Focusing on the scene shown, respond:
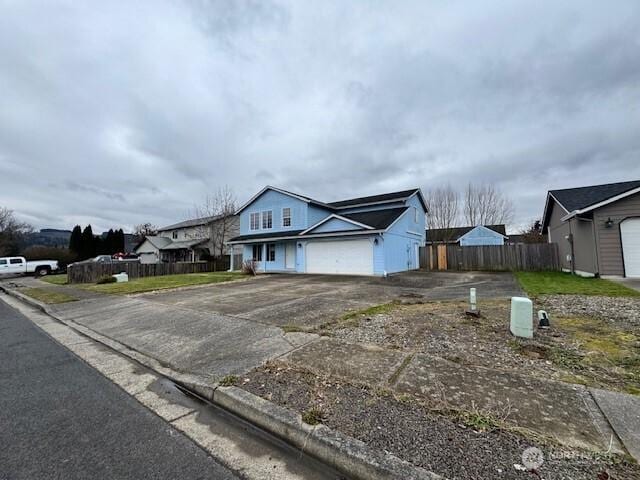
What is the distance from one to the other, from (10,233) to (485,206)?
6368 cm

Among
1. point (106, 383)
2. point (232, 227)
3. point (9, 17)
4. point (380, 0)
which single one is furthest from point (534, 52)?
point (232, 227)

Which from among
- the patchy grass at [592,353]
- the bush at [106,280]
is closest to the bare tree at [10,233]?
the bush at [106,280]

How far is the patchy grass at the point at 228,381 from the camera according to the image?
306cm

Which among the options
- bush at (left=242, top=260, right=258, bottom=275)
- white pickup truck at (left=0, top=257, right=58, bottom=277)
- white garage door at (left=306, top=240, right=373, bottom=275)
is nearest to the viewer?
white garage door at (left=306, top=240, right=373, bottom=275)

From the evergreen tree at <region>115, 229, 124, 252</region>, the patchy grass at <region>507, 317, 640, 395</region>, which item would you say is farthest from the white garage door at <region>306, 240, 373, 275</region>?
the evergreen tree at <region>115, 229, 124, 252</region>

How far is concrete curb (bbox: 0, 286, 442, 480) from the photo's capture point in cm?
180

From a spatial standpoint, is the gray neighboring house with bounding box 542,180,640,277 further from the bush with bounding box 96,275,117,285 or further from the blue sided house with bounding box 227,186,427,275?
the bush with bounding box 96,275,117,285

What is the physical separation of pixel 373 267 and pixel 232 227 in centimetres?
1956

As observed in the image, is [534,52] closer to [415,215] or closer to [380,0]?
[380,0]

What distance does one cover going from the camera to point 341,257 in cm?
1667

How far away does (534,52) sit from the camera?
9375 mm

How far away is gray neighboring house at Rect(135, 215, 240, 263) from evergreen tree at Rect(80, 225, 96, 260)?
11.4m

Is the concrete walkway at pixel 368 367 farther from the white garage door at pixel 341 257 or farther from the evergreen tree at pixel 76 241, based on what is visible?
the evergreen tree at pixel 76 241

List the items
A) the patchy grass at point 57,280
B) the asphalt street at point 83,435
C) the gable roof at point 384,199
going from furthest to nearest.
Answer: the gable roof at point 384,199, the patchy grass at point 57,280, the asphalt street at point 83,435
